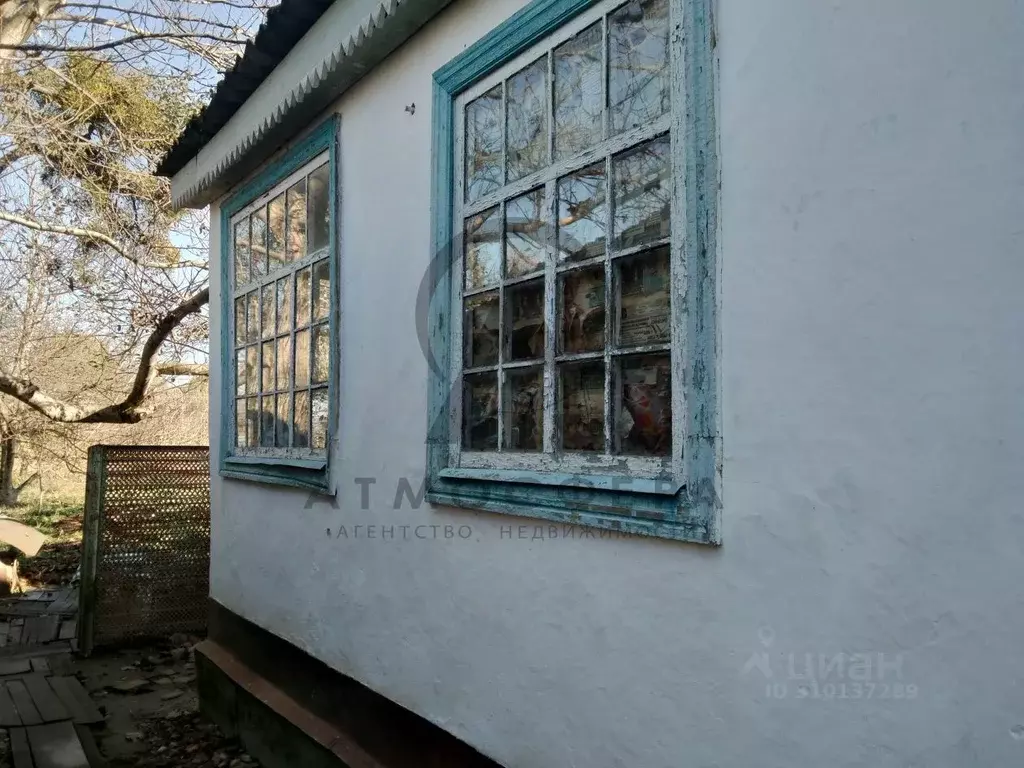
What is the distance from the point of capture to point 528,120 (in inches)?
105

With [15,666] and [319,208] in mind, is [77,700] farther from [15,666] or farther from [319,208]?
[319,208]

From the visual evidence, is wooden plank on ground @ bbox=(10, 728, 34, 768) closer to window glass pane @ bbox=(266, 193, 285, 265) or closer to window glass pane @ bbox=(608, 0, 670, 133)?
window glass pane @ bbox=(266, 193, 285, 265)

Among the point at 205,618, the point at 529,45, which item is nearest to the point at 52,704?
the point at 205,618

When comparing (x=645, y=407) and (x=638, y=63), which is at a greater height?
(x=638, y=63)

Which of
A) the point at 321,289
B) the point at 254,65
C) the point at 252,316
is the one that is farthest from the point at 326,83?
the point at 252,316

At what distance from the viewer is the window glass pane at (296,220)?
4281 mm

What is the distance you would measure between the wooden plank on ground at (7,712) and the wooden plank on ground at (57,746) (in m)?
0.17

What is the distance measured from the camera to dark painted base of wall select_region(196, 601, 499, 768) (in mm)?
2973

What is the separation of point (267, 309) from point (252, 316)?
28 cm

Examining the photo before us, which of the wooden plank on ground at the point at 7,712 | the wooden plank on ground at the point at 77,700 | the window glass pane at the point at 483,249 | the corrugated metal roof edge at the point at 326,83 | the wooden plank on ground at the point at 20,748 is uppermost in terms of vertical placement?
the corrugated metal roof edge at the point at 326,83

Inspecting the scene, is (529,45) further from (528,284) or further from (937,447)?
(937,447)

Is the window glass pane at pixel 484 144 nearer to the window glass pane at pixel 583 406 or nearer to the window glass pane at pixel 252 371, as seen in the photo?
the window glass pane at pixel 583 406

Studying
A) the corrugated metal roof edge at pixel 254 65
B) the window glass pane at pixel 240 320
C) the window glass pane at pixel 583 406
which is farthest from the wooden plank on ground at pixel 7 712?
the window glass pane at pixel 583 406

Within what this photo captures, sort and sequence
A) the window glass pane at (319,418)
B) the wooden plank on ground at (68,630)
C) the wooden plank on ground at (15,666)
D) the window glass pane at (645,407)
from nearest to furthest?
the window glass pane at (645,407), the window glass pane at (319,418), the wooden plank on ground at (15,666), the wooden plank on ground at (68,630)
